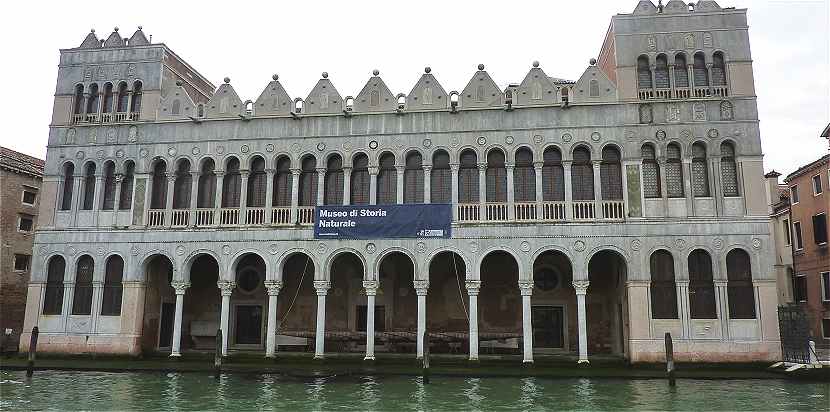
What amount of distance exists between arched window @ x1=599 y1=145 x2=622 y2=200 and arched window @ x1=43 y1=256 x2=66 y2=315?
2024 centimetres

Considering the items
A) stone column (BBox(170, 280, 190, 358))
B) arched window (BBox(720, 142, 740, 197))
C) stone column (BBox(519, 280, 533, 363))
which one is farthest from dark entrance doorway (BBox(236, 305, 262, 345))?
arched window (BBox(720, 142, 740, 197))

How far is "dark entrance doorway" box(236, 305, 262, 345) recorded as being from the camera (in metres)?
25.6

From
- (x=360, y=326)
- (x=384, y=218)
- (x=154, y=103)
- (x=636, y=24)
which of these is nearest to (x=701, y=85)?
(x=636, y=24)

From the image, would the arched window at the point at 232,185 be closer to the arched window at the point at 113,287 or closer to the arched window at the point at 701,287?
the arched window at the point at 113,287

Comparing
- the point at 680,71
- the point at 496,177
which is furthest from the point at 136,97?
the point at 680,71

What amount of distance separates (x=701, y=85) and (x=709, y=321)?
805 cm

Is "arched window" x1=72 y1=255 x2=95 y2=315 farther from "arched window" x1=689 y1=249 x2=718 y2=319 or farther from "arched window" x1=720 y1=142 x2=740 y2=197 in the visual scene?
"arched window" x1=720 y1=142 x2=740 y2=197

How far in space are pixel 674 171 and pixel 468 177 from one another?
22.9 feet

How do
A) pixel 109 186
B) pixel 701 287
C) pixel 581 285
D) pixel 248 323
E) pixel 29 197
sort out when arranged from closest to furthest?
pixel 701 287, pixel 581 285, pixel 109 186, pixel 248 323, pixel 29 197

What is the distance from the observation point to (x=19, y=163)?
2978 centimetres

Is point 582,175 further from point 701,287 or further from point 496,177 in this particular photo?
point 701,287

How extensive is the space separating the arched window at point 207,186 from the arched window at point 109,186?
3.42m

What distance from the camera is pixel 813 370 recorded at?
1811cm

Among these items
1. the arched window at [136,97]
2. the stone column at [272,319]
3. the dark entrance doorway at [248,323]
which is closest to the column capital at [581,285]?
the stone column at [272,319]
